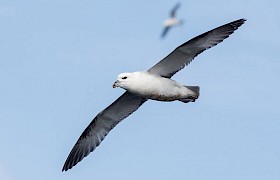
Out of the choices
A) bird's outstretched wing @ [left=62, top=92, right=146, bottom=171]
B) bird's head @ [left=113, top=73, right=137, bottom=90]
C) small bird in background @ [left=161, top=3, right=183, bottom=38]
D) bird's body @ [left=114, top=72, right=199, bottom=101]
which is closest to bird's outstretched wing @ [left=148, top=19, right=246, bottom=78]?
bird's body @ [left=114, top=72, right=199, bottom=101]

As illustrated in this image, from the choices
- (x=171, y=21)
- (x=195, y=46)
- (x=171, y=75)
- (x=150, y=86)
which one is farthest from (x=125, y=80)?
(x=171, y=21)

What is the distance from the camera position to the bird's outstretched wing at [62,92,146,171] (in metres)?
24.4

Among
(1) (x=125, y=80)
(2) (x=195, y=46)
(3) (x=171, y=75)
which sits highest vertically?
(2) (x=195, y=46)

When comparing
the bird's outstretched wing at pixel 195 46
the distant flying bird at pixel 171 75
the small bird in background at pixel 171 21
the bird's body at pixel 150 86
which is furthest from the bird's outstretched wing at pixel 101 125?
the small bird in background at pixel 171 21

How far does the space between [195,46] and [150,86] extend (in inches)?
57.3

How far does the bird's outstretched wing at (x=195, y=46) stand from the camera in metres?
22.7

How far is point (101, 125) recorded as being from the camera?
25141 mm

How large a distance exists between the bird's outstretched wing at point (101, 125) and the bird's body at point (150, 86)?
143cm

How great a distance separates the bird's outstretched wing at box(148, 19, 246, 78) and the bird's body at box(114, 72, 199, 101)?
13.1 inches

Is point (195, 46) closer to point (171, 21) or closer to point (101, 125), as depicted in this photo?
point (101, 125)

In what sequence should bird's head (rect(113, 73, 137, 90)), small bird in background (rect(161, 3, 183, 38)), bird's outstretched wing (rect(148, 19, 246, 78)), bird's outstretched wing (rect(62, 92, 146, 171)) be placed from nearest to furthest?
1. bird's head (rect(113, 73, 137, 90))
2. bird's outstretched wing (rect(148, 19, 246, 78))
3. bird's outstretched wing (rect(62, 92, 146, 171))
4. small bird in background (rect(161, 3, 183, 38))

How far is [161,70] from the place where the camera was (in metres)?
22.9

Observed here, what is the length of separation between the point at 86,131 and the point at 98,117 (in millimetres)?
686

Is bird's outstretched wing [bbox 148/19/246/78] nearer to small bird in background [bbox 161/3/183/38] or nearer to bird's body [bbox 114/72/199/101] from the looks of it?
bird's body [bbox 114/72/199/101]
